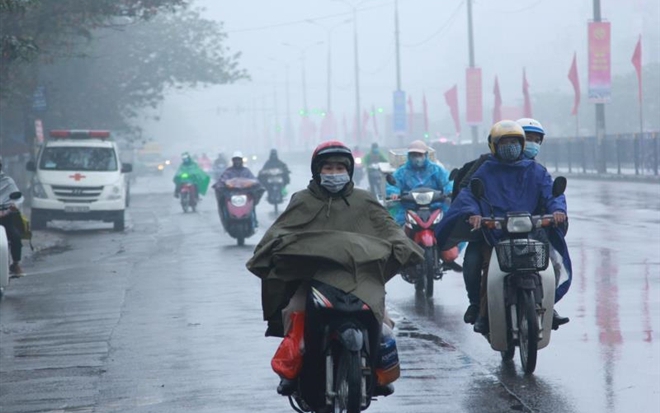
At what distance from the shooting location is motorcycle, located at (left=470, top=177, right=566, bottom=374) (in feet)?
31.0

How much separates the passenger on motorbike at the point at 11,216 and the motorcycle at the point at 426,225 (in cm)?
449

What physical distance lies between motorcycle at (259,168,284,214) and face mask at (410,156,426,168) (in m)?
19.8

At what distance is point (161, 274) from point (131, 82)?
3894 cm

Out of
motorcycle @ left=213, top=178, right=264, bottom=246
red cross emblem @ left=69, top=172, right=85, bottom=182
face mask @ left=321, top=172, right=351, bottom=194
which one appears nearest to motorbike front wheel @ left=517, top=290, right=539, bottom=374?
face mask @ left=321, top=172, right=351, bottom=194

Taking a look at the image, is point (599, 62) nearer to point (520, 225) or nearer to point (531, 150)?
point (531, 150)

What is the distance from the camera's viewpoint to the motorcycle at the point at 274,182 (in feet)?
114

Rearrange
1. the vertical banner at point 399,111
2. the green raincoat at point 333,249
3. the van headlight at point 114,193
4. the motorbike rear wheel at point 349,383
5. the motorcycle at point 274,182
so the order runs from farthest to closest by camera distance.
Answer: the vertical banner at point 399,111 → the motorcycle at point 274,182 → the van headlight at point 114,193 → the green raincoat at point 333,249 → the motorbike rear wheel at point 349,383

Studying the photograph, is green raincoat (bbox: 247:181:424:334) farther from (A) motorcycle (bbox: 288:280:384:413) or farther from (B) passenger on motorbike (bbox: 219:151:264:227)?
(B) passenger on motorbike (bbox: 219:151:264:227)

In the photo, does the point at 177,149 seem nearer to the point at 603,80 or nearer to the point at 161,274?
the point at 603,80

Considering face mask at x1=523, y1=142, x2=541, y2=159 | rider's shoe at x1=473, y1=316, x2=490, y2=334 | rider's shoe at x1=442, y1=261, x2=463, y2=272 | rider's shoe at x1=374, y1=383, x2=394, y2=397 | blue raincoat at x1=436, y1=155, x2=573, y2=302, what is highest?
face mask at x1=523, y1=142, x2=541, y2=159

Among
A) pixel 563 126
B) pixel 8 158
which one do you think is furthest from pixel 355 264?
pixel 563 126

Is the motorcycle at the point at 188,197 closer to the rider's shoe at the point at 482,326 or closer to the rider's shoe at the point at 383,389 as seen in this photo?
the rider's shoe at the point at 482,326

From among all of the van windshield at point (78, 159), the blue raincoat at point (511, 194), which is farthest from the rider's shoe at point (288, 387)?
the van windshield at point (78, 159)

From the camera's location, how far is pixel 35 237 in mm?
28172
